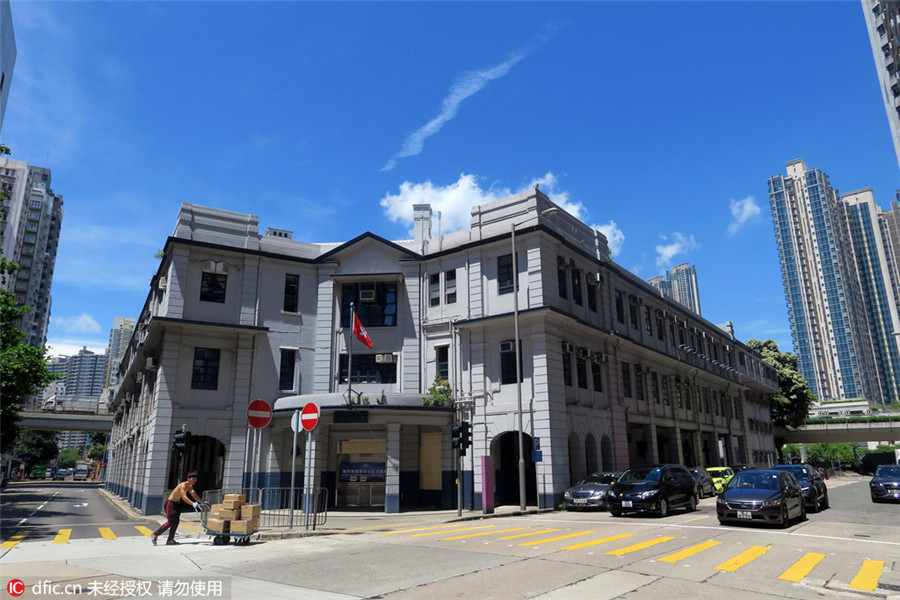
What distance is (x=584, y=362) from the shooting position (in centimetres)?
2906

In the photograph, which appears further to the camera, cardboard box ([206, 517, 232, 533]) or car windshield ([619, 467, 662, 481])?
car windshield ([619, 467, 662, 481])

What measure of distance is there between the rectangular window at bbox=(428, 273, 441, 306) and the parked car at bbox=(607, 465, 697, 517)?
12623 mm

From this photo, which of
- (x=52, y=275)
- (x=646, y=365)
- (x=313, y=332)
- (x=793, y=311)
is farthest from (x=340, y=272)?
(x=793, y=311)

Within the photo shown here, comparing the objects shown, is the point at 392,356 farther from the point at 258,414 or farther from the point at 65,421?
the point at 65,421

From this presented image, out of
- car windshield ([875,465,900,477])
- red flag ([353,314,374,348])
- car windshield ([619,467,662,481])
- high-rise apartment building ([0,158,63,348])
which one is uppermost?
high-rise apartment building ([0,158,63,348])

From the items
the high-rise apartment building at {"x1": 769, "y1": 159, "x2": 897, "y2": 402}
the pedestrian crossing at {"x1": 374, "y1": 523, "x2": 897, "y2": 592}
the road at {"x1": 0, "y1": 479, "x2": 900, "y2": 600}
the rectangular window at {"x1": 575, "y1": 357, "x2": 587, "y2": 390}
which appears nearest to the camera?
the road at {"x1": 0, "y1": 479, "x2": 900, "y2": 600}

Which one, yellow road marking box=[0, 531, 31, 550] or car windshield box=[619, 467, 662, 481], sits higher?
car windshield box=[619, 467, 662, 481]

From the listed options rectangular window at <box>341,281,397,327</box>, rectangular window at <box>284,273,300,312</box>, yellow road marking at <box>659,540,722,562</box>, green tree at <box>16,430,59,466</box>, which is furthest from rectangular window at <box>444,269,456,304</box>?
green tree at <box>16,430,59,466</box>

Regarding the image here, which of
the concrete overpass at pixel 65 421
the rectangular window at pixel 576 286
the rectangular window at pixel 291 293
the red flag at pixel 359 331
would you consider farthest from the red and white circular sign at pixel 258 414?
the concrete overpass at pixel 65 421

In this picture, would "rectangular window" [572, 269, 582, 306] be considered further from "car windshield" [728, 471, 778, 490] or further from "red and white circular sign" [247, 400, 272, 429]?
"red and white circular sign" [247, 400, 272, 429]

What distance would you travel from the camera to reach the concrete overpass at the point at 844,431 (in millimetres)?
66062

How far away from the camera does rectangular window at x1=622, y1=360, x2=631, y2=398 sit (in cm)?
3269

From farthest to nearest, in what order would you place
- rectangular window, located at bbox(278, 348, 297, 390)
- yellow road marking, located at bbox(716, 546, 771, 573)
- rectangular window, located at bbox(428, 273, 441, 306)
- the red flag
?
1. rectangular window, located at bbox(428, 273, 441, 306)
2. rectangular window, located at bbox(278, 348, 297, 390)
3. the red flag
4. yellow road marking, located at bbox(716, 546, 771, 573)

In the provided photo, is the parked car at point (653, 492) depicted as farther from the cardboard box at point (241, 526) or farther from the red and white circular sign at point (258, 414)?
the cardboard box at point (241, 526)
